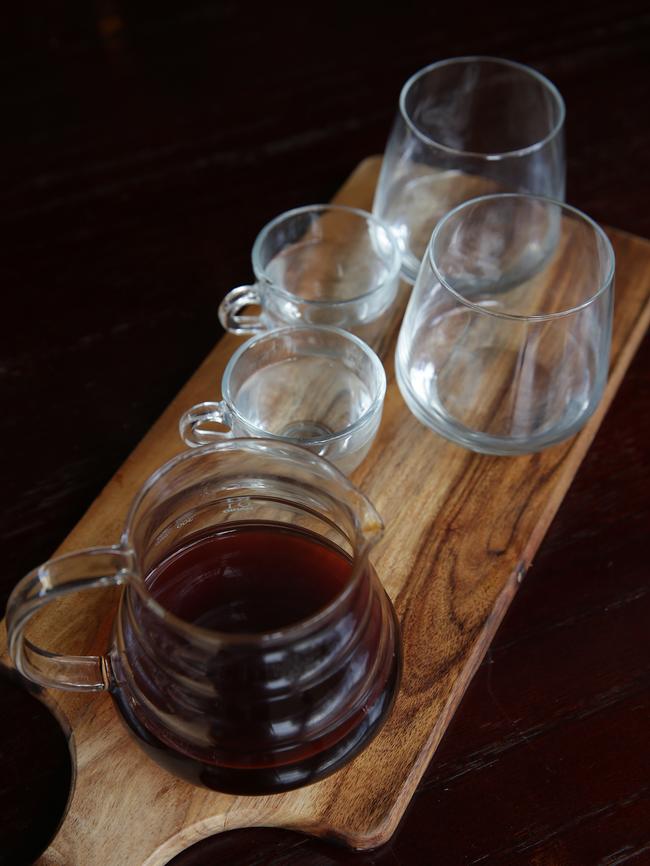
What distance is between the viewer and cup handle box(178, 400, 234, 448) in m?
0.60

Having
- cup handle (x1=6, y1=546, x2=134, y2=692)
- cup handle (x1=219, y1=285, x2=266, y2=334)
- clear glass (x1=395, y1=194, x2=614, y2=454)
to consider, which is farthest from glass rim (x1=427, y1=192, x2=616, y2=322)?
cup handle (x1=6, y1=546, x2=134, y2=692)

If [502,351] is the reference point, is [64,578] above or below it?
above

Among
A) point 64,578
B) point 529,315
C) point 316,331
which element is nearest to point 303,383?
point 316,331

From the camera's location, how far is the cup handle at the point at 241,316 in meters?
0.70

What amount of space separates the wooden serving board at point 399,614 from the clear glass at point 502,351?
0.06 ft

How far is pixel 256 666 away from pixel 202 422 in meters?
0.21

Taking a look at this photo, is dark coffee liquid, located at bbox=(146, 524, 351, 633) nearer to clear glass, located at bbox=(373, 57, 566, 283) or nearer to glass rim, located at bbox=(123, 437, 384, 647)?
glass rim, located at bbox=(123, 437, 384, 647)

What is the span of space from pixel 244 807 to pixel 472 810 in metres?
0.12

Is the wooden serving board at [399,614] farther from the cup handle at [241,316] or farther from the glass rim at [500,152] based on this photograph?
the glass rim at [500,152]

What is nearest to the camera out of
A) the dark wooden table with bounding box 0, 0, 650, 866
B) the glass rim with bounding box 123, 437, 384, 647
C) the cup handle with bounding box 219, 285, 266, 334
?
the glass rim with bounding box 123, 437, 384, 647

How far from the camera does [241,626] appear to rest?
48 cm

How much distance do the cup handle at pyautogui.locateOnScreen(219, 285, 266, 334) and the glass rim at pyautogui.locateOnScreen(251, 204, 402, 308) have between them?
0.01 metres

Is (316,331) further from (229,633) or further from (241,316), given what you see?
(229,633)

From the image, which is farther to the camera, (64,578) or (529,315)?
(529,315)
